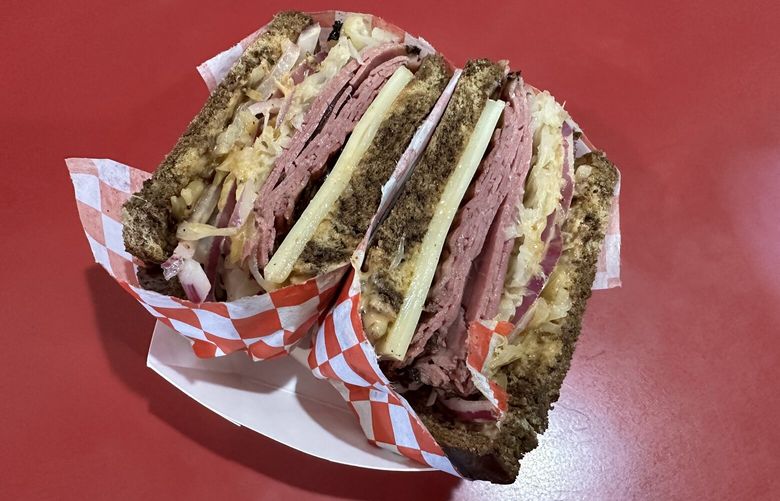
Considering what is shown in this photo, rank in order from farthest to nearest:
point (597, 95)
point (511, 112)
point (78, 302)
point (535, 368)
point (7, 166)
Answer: point (597, 95), point (7, 166), point (78, 302), point (511, 112), point (535, 368)

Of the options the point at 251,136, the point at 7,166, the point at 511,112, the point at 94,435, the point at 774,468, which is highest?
the point at 511,112

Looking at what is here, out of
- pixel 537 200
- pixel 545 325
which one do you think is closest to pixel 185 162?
pixel 537 200

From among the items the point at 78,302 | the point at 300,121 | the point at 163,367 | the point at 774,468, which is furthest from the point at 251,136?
the point at 774,468

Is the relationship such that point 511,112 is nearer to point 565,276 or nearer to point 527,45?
point 565,276

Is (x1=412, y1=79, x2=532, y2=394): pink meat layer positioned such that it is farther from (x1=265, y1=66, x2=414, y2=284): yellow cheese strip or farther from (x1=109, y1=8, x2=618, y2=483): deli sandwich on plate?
(x1=265, y1=66, x2=414, y2=284): yellow cheese strip

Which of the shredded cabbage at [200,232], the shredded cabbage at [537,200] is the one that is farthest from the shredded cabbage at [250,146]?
the shredded cabbage at [537,200]

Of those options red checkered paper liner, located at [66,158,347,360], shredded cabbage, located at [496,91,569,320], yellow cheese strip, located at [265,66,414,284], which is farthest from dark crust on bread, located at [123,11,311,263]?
shredded cabbage, located at [496,91,569,320]

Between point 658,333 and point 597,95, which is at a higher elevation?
point 597,95
